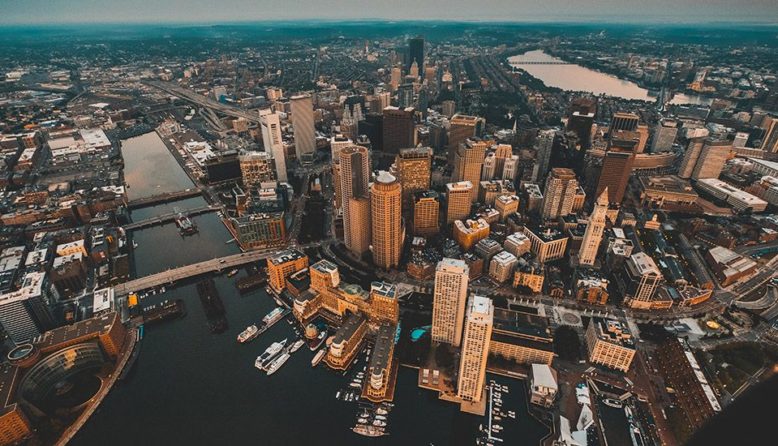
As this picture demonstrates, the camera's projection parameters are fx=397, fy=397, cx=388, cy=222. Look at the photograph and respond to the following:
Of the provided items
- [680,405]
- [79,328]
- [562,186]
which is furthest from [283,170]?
[680,405]

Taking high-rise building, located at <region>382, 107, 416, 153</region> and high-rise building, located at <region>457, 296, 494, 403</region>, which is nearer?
high-rise building, located at <region>457, 296, 494, 403</region>

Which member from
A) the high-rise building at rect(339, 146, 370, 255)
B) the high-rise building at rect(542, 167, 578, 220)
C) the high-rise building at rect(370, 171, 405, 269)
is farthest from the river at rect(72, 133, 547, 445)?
the high-rise building at rect(542, 167, 578, 220)

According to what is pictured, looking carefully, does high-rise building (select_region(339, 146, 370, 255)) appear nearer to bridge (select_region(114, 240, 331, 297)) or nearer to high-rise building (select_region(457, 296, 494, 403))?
bridge (select_region(114, 240, 331, 297))

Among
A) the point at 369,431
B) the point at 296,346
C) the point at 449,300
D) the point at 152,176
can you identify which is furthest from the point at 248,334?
the point at 152,176

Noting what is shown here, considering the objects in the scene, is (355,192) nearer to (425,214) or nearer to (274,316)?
(425,214)

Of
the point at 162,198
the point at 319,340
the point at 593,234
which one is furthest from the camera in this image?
the point at 162,198

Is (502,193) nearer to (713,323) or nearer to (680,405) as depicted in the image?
(713,323)

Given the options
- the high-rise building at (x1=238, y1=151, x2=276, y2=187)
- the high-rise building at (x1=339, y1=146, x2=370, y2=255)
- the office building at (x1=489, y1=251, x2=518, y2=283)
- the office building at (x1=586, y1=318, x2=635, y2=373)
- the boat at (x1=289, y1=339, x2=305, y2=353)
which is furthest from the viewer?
the high-rise building at (x1=238, y1=151, x2=276, y2=187)
